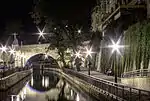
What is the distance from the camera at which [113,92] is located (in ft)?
73.5

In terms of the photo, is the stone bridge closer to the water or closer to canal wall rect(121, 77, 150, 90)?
the water

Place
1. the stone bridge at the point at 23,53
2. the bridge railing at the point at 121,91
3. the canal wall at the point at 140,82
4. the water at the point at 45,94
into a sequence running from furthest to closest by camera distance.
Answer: the stone bridge at the point at 23,53, the water at the point at 45,94, the canal wall at the point at 140,82, the bridge railing at the point at 121,91

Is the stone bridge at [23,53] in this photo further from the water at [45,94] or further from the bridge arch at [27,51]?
the water at [45,94]

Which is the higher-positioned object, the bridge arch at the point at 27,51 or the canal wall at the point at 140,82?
the bridge arch at the point at 27,51

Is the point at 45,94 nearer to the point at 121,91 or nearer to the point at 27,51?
the point at 121,91

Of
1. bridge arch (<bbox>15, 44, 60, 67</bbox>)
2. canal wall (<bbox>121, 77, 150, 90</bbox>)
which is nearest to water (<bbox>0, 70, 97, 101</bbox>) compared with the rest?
canal wall (<bbox>121, 77, 150, 90</bbox>)

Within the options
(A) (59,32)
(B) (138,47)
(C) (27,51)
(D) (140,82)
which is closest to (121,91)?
(D) (140,82)

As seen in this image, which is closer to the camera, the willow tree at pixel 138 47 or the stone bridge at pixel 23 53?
the willow tree at pixel 138 47

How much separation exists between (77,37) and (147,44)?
34.2m

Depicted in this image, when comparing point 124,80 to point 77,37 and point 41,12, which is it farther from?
point 41,12

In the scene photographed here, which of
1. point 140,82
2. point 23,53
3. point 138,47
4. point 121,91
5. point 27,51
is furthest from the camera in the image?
point 27,51

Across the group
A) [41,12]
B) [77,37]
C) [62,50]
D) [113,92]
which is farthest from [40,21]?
[113,92]

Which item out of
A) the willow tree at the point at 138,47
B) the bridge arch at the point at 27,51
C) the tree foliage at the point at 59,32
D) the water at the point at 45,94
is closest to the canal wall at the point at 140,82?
the willow tree at the point at 138,47

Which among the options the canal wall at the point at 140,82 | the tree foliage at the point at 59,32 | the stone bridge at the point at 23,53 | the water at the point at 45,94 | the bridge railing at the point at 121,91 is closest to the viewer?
the bridge railing at the point at 121,91
